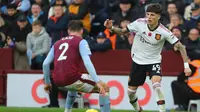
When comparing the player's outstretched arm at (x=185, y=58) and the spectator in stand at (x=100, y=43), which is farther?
the spectator in stand at (x=100, y=43)

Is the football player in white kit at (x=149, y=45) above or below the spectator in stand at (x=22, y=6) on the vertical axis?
below

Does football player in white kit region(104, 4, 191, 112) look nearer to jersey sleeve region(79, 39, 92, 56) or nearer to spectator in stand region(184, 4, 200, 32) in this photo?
jersey sleeve region(79, 39, 92, 56)

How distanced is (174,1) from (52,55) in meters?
6.88

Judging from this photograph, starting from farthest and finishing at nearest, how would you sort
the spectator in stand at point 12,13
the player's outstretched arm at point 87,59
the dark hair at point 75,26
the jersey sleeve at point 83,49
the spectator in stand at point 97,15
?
the spectator in stand at point 12,13
the spectator in stand at point 97,15
the dark hair at point 75,26
the jersey sleeve at point 83,49
the player's outstretched arm at point 87,59

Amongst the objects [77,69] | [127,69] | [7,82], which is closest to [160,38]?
[77,69]

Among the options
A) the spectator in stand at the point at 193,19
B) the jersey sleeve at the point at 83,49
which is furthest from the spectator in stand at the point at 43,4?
the jersey sleeve at the point at 83,49

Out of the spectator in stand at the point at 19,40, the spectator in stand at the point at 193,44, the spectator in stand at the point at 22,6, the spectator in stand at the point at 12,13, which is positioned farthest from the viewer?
the spectator in stand at the point at 22,6

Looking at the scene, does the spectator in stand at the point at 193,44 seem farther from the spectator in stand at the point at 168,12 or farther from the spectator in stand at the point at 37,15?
the spectator in stand at the point at 37,15

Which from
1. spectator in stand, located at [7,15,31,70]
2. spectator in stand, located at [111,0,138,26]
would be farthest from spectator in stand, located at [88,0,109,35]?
spectator in stand, located at [7,15,31,70]

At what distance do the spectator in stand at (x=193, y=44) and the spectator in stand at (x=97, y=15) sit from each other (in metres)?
2.55

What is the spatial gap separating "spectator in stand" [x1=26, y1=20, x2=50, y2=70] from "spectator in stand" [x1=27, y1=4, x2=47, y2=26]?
76cm

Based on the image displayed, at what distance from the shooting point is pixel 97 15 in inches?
723

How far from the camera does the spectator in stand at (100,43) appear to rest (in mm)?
17405

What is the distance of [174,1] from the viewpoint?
715 inches
